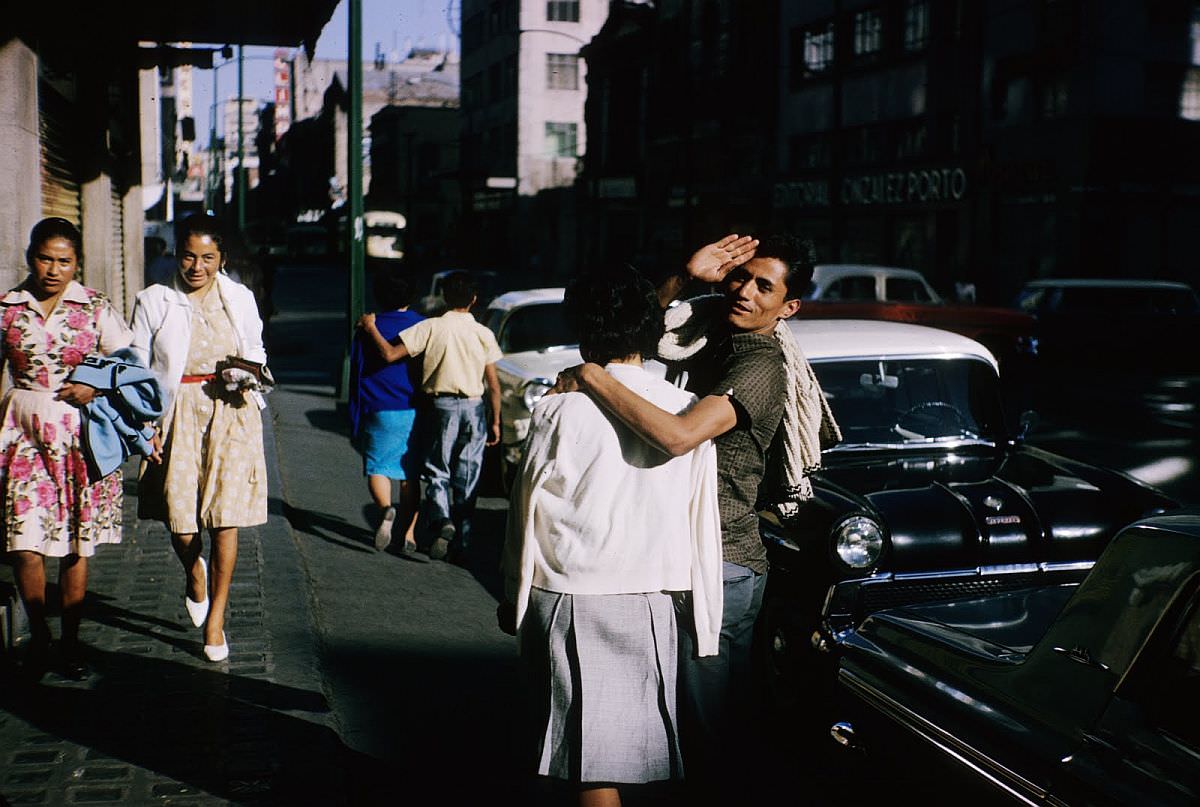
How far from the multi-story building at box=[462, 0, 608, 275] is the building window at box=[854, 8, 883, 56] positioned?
2867 centimetres

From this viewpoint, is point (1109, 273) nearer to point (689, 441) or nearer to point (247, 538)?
point (247, 538)

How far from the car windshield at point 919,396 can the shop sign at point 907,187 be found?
88.4ft

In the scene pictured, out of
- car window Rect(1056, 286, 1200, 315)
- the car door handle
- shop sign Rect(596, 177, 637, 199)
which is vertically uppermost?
shop sign Rect(596, 177, 637, 199)

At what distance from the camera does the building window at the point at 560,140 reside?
68.2 meters

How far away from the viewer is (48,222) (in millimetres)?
4969

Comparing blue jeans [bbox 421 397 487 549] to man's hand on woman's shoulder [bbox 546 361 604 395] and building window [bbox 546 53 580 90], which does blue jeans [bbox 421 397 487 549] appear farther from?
building window [bbox 546 53 580 90]

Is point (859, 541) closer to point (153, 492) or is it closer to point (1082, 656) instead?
point (1082, 656)

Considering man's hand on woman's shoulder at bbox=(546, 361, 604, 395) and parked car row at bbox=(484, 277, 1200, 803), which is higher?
man's hand on woman's shoulder at bbox=(546, 361, 604, 395)

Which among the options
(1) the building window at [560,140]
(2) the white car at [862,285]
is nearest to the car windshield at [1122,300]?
(2) the white car at [862,285]

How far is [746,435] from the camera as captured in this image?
3.61 m

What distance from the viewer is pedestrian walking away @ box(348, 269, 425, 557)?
7977mm

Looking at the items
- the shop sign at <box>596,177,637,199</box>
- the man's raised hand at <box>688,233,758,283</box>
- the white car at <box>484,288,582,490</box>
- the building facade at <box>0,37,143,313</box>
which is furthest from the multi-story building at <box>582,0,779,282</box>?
the man's raised hand at <box>688,233,758,283</box>

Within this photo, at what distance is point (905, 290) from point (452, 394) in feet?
41.7

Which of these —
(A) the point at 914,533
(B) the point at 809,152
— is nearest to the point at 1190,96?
(B) the point at 809,152
